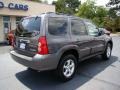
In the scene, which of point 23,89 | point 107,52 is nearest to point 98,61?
point 107,52

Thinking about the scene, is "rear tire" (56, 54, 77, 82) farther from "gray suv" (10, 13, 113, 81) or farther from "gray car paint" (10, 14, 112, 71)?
"gray car paint" (10, 14, 112, 71)

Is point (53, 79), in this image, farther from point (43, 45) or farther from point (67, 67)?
point (43, 45)

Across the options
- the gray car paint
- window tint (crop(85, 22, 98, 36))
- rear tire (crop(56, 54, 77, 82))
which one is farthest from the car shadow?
window tint (crop(85, 22, 98, 36))

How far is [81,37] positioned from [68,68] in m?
1.13

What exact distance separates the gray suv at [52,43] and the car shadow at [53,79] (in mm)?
260

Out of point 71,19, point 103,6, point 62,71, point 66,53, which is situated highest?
point 103,6

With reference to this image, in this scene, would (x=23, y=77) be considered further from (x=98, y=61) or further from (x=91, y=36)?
(x=98, y=61)

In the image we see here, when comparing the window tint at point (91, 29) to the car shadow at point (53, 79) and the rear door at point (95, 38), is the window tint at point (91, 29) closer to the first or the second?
the rear door at point (95, 38)

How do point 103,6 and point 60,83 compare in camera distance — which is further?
point 103,6

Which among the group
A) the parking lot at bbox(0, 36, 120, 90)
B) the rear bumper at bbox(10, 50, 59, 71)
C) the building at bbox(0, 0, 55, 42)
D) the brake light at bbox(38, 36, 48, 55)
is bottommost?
the parking lot at bbox(0, 36, 120, 90)

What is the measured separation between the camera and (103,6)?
1780 inches

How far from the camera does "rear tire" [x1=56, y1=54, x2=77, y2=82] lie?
16.5 ft

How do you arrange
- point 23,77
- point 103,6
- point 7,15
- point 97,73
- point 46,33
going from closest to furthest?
point 46,33 < point 23,77 < point 97,73 < point 7,15 < point 103,6

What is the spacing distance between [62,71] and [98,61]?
3.02 metres
